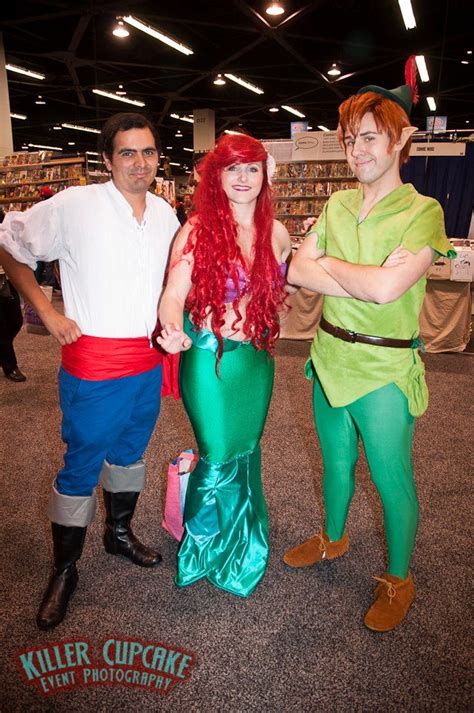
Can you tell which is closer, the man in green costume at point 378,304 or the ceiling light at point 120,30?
the man in green costume at point 378,304

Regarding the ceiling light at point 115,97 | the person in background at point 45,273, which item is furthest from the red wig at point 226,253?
the ceiling light at point 115,97

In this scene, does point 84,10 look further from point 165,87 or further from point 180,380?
point 180,380

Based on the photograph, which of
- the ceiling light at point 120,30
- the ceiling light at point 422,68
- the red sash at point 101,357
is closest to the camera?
the red sash at point 101,357

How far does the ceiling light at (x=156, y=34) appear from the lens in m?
8.50

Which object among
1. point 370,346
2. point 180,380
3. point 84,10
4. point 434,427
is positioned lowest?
point 434,427

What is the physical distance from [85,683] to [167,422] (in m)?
2.12

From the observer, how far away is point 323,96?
46.8 ft

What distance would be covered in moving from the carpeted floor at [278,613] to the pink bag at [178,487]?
0.37ft

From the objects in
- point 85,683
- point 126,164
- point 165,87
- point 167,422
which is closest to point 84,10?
point 165,87

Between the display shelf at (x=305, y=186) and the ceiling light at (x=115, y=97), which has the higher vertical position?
the ceiling light at (x=115, y=97)

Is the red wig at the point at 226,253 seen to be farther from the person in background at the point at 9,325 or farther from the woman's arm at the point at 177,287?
the person in background at the point at 9,325

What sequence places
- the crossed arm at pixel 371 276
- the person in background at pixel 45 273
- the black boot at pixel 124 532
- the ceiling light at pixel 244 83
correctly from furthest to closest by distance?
1. the ceiling light at pixel 244 83
2. the black boot at pixel 124 532
3. the person in background at pixel 45 273
4. the crossed arm at pixel 371 276

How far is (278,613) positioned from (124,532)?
28.2 inches

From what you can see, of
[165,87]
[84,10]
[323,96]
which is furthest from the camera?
[323,96]
